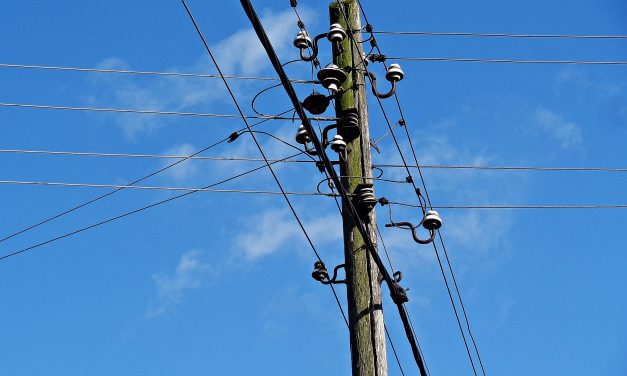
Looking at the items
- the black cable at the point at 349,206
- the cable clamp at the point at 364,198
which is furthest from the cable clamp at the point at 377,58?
the black cable at the point at 349,206

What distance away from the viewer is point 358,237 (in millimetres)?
7570

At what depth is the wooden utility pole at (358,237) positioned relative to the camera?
278 inches

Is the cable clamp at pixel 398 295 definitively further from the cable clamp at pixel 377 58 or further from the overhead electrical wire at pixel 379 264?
the cable clamp at pixel 377 58

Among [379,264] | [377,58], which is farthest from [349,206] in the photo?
[377,58]

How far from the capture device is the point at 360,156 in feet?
26.2

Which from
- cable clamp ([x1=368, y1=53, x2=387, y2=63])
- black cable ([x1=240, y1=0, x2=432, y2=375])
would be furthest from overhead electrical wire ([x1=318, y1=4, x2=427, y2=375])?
cable clamp ([x1=368, y1=53, x2=387, y2=63])

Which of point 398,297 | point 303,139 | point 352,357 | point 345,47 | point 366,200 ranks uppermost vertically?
point 345,47

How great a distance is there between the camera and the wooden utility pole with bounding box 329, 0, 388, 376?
7062 millimetres

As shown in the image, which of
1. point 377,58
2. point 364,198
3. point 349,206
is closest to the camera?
point 349,206

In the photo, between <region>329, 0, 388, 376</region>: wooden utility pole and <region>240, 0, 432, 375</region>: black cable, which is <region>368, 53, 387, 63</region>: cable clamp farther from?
<region>240, 0, 432, 375</region>: black cable

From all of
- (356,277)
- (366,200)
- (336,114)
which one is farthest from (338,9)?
(356,277)

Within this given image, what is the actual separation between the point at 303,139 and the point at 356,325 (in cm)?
183

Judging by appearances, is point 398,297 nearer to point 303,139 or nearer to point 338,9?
point 303,139

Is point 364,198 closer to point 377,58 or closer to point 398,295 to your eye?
point 398,295
